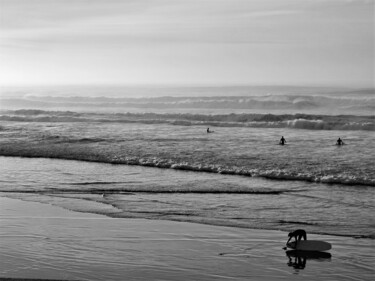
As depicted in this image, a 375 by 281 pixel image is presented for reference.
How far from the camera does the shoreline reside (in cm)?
792

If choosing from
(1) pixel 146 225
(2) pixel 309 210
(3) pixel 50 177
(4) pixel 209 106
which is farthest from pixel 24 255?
(4) pixel 209 106

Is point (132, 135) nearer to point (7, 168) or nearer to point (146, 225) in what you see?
point (7, 168)

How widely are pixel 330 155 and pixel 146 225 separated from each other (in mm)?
10753

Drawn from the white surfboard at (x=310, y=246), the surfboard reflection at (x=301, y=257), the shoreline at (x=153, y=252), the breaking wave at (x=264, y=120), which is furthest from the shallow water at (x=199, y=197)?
the breaking wave at (x=264, y=120)

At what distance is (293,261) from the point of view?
8.51m

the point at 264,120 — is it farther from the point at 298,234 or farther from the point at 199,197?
the point at 298,234

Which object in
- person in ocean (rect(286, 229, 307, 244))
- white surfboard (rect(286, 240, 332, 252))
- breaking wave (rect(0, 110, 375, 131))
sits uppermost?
breaking wave (rect(0, 110, 375, 131))

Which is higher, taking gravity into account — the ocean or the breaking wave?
the breaking wave

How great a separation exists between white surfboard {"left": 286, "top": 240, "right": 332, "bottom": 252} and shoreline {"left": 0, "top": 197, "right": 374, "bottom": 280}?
16 centimetres

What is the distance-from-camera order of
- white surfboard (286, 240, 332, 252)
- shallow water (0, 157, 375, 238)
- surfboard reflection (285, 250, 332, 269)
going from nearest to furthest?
surfboard reflection (285, 250, 332, 269) < white surfboard (286, 240, 332, 252) < shallow water (0, 157, 375, 238)

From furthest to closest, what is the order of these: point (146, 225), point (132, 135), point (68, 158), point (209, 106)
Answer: point (209, 106)
point (132, 135)
point (68, 158)
point (146, 225)

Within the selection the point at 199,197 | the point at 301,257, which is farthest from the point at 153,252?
the point at 199,197

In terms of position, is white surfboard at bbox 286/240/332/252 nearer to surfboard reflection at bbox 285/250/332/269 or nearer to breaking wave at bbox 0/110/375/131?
surfboard reflection at bbox 285/250/332/269

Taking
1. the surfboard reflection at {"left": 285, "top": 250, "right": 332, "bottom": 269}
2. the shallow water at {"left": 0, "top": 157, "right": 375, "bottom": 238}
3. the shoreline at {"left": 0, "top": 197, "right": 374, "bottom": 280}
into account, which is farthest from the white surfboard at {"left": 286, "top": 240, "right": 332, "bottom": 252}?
the shallow water at {"left": 0, "top": 157, "right": 375, "bottom": 238}
